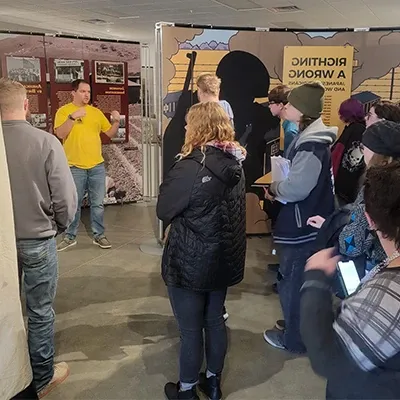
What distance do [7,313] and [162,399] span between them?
884 millimetres

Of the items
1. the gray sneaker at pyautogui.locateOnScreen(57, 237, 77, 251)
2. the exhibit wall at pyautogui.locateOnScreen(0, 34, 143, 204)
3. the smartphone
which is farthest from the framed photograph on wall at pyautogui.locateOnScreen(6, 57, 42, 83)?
the smartphone

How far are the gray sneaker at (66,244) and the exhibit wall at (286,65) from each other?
4.35 feet

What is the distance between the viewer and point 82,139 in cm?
434

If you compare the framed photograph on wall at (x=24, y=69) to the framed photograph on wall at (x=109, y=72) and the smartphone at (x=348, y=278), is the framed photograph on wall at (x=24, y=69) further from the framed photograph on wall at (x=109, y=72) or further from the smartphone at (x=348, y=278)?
the smartphone at (x=348, y=278)

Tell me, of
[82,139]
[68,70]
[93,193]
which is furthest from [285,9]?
[93,193]

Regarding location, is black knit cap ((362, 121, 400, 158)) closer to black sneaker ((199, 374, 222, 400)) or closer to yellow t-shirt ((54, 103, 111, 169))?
black sneaker ((199, 374, 222, 400))

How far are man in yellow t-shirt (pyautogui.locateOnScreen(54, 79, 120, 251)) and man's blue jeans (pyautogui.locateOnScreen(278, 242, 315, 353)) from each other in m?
2.25

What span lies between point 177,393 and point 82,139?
2.77 metres

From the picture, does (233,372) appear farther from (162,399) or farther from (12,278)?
(12,278)

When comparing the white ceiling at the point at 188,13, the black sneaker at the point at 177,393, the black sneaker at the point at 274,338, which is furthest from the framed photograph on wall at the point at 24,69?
the black sneaker at the point at 177,393

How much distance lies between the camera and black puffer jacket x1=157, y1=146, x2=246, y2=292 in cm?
194

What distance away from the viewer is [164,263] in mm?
2094

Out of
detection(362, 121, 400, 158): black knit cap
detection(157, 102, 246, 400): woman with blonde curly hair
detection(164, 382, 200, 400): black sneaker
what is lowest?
detection(164, 382, 200, 400): black sneaker

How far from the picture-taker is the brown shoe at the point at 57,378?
2.31 metres
